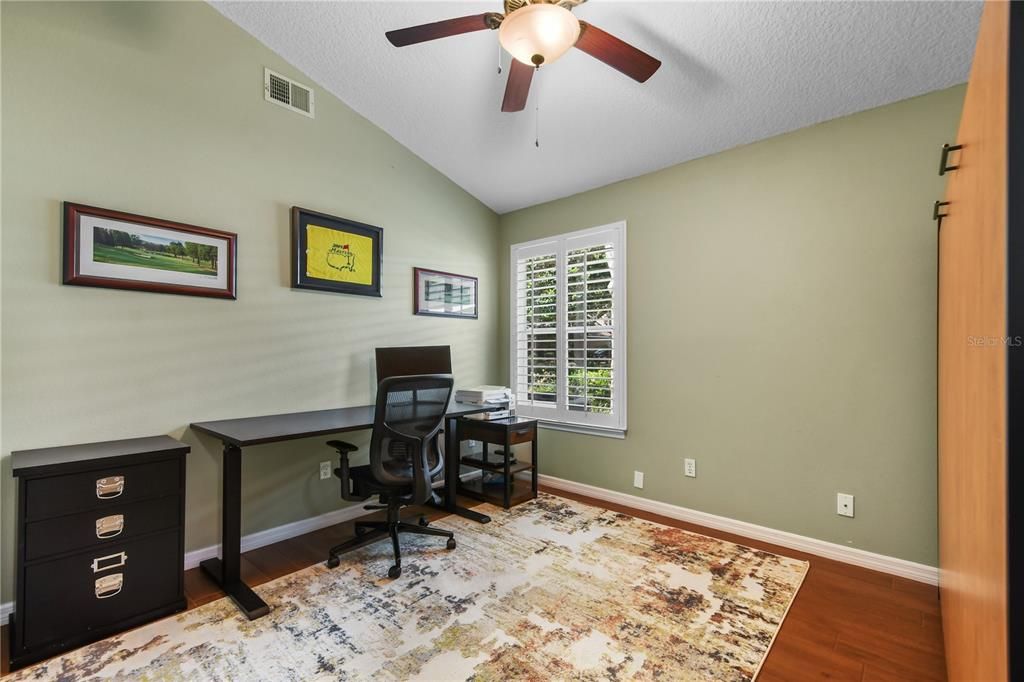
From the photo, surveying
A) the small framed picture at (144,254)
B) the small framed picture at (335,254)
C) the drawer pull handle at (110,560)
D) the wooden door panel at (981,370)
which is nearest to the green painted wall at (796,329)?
the wooden door panel at (981,370)

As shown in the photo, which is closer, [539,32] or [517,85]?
[539,32]

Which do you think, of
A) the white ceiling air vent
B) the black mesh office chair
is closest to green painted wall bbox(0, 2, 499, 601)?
the white ceiling air vent

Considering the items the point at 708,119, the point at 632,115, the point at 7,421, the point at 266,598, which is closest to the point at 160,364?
the point at 7,421

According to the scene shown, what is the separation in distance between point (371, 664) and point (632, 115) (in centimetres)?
311

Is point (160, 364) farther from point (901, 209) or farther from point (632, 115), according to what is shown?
point (901, 209)

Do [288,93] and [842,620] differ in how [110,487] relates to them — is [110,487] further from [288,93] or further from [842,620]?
[842,620]

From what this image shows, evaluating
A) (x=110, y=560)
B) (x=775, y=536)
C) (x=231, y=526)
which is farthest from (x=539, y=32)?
(x=775, y=536)

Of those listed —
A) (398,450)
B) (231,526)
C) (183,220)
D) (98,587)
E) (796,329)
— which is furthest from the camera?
(796,329)

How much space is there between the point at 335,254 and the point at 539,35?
2.09 metres

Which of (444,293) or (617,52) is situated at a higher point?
(617,52)

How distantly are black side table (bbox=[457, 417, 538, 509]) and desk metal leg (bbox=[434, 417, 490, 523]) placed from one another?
0.12m

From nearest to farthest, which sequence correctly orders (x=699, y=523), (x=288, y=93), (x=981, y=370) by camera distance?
(x=981, y=370) < (x=288, y=93) < (x=699, y=523)

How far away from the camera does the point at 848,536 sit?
2643 mm

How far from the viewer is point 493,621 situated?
2072 millimetres
